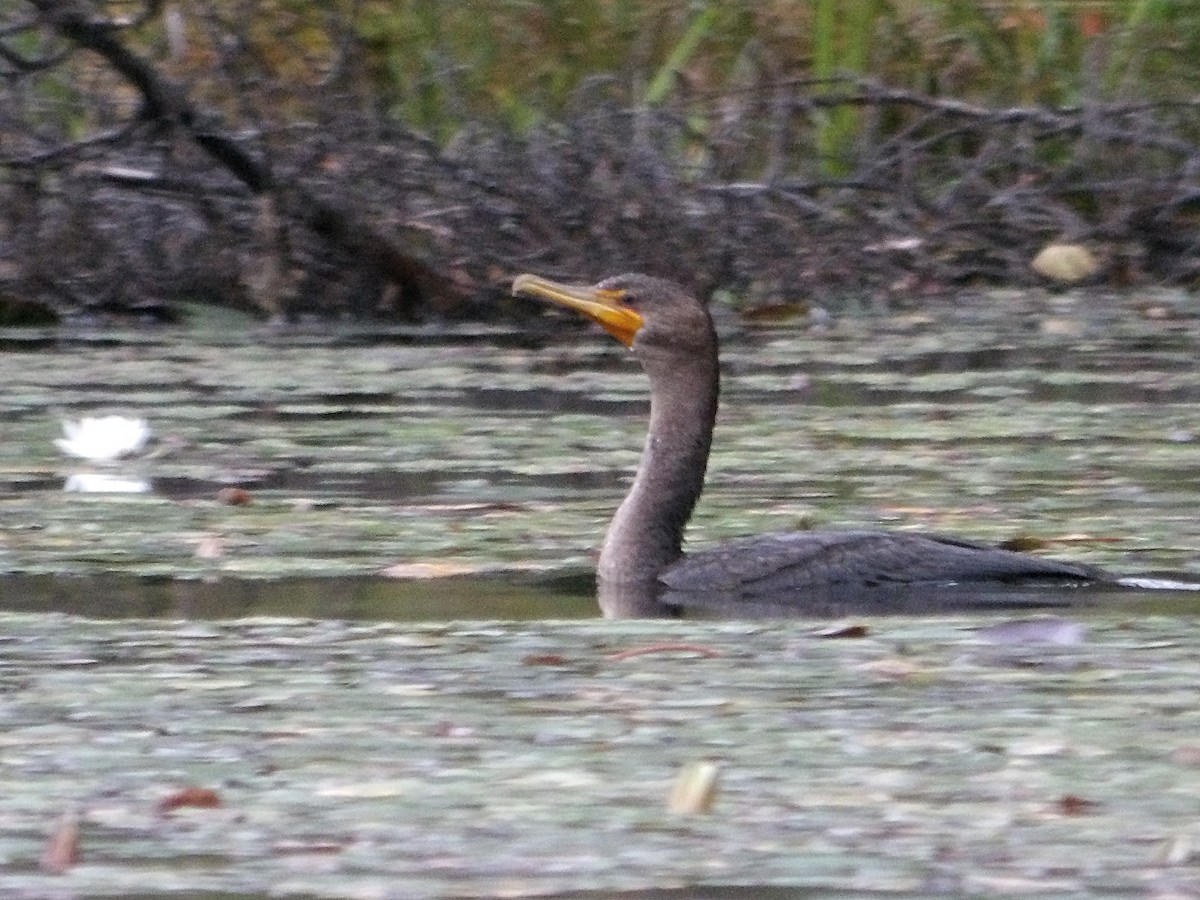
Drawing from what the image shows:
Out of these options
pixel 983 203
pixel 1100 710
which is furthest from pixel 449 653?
pixel 983 203

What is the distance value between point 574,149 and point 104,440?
201 inches

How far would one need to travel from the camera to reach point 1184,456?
7125mm

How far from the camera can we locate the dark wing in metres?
5.32

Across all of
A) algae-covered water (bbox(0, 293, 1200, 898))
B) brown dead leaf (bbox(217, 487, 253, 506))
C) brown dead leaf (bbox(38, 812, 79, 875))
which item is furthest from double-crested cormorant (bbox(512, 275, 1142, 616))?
brown dead leaf (bbox(38, 812, 79, 875))

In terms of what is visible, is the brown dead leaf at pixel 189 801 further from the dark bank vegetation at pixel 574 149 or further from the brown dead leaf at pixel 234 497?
the dark bank vegetation at pixel 574 149

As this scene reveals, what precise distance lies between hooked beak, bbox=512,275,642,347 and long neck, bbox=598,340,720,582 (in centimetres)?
8

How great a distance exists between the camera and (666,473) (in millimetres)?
5852

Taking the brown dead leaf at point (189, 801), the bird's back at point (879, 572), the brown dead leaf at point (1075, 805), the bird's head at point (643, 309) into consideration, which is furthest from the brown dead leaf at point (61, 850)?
the bird's head at point (643, 309)

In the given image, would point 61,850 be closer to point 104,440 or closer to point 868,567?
point 868,567

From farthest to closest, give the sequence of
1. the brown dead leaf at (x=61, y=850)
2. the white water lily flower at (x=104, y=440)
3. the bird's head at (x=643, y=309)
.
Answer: the white water lily flower at (x=104, y=440) → the bird's head at (x=643, y=309) → the brown dead leaf at (x=61, y=850)

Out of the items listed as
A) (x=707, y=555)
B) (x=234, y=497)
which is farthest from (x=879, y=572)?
(x=234, y=497)

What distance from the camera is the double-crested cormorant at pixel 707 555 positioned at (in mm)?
5281

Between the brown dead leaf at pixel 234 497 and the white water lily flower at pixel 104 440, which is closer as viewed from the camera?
the brown dead leaf at pixel 234 497

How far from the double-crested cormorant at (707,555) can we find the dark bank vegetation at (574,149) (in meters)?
4.86
